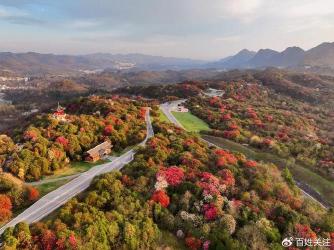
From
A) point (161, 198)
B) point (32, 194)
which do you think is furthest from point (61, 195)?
point (161, 198)

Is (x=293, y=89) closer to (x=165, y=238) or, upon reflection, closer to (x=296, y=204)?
(x=296, y=204)

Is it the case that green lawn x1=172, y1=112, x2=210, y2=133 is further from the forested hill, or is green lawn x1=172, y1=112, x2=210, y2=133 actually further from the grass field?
the forested hill

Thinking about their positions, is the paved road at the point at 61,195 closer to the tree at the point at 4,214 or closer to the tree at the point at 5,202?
the tree at the point at 4,214

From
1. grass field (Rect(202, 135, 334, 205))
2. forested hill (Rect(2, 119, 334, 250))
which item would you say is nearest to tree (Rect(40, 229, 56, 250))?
forested hill (Rect(2, 119, 334, 250))

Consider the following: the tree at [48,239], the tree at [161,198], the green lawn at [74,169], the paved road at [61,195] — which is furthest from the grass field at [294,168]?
the tree at [48,239]

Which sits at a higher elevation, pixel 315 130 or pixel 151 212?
pixel 151 212

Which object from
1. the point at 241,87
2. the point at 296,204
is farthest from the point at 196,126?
the point at 241,87

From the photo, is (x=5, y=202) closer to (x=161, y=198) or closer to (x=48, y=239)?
(x=48, y=239)
